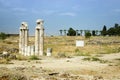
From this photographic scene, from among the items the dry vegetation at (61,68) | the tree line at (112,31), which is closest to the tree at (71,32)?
the tree line at (112,31)

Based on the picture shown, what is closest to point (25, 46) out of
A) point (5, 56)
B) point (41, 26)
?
point (41, 26)

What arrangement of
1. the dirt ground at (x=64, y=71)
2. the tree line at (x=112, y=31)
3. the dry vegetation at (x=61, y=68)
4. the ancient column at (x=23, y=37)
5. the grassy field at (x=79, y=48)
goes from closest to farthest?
the dry vegetation at (x=61, y=68)
the dirt ground at (x=64, y=71)
the ancient column at (x=23, y=37)
the grassy field at (x=79, y=48)
the tree line at (x=112, y=31)

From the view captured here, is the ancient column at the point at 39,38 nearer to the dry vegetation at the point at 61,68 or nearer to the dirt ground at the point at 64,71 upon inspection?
the dry vegetation at the point at 61,68

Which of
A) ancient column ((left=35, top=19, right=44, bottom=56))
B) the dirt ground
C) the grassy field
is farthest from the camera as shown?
the grassy field

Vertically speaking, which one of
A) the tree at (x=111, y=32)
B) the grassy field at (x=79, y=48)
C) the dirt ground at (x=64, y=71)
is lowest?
the dirt ground at (x=64, y=71)

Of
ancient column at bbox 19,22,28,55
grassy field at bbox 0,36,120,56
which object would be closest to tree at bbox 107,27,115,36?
grassy field at bbox 0,36,120,56

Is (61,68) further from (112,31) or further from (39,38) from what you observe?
(112,31)

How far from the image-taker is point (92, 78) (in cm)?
1567

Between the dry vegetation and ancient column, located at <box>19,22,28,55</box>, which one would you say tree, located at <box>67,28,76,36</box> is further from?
the dry vegetation

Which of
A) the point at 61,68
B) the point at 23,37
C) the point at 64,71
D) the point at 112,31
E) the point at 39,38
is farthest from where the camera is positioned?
the point at 112,31

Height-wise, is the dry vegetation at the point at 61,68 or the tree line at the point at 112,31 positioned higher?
the tree line at the point at 112,31

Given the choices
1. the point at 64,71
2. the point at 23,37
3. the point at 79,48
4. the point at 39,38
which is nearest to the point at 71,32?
the point at 79,48

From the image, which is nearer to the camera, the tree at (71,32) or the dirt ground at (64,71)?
the dirt ground at (64,71)

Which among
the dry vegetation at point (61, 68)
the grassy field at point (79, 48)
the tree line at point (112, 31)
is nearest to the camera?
the dry vegetation at point (61, 68)
